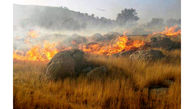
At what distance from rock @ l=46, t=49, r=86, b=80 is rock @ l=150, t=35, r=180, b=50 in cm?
120

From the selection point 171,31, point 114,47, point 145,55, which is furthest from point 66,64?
point 171,31

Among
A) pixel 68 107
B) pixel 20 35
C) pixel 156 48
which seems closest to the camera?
pixel 68 107

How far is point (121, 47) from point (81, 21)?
2.45 feet

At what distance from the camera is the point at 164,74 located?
156 inches

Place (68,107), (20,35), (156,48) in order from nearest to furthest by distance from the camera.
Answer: (68,107), (20,35), (156,48)

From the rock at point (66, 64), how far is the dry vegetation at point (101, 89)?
3.8 inches

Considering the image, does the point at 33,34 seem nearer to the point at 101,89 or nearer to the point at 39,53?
the point at 39,53

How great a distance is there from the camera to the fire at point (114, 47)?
12.7ft

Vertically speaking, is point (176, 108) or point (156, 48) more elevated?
point (156, 48)

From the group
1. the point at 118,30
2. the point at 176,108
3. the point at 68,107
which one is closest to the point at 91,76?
the point at 68,107

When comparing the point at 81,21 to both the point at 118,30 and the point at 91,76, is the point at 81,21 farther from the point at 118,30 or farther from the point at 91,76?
the point at 91,76

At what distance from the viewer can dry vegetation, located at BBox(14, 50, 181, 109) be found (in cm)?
359
